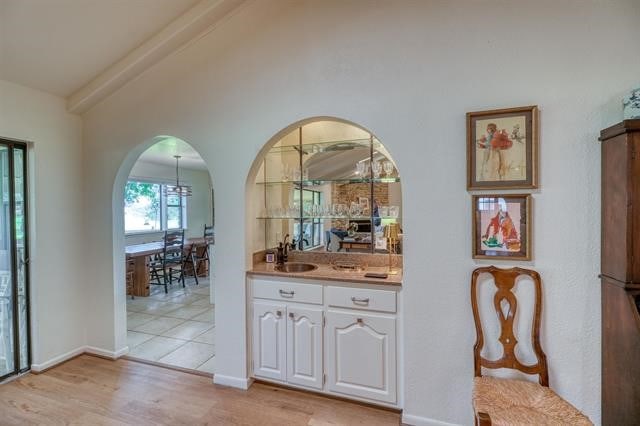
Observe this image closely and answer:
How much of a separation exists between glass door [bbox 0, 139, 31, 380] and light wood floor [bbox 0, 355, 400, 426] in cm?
24

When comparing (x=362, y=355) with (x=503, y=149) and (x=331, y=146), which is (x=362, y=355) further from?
(x=331, y=146)

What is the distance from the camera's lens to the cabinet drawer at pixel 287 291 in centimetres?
239

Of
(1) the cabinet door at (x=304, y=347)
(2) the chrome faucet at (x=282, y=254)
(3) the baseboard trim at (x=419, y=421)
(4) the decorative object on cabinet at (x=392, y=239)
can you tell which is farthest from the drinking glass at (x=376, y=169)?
(3) the baseboard trim at (x=419, y=421)

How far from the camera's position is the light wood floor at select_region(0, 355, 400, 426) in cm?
217

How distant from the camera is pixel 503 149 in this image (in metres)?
1.91

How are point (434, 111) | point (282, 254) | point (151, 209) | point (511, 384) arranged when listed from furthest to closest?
1. point (151, 209)
2. point (282, 254)
3. point (434, 111)
4. point (511, 384)

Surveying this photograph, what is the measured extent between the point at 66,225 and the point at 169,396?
1.91 metres

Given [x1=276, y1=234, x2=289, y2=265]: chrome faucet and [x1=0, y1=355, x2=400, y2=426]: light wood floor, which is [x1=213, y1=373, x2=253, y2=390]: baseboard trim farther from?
[x1=276, y1=234, x2=289, y2=265]: chrome faucet

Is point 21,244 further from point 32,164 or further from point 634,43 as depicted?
point 634,43

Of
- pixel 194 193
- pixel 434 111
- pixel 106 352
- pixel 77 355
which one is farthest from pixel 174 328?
pixel 194 193

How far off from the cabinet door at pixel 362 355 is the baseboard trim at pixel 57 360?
2576mm

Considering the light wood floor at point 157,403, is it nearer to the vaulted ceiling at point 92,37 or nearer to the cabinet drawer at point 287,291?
the cabinet drawer at point 287,291

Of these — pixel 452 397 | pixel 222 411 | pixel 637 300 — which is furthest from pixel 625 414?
pixel 222 411

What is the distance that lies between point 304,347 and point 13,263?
8.65 ft
